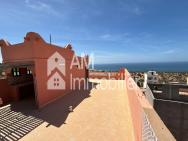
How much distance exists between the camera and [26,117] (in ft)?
31.9

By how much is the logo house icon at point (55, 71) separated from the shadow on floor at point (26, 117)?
1552mm

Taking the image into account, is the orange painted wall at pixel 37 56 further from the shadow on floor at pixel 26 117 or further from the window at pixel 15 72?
the window at pixel 15 72

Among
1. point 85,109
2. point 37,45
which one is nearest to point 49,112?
point 85,109

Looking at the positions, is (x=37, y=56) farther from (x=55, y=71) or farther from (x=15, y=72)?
(x=15, y=72)

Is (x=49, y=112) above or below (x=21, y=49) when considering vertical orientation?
below

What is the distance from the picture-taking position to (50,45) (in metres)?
12.9

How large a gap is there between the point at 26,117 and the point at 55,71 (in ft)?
15.3

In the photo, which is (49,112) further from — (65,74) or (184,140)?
(184,140)

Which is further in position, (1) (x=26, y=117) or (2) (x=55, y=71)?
(2) (x=55, y=71)

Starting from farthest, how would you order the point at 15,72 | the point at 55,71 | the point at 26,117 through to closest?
the point at 15,72
the point at 55,71
the point at 26,117

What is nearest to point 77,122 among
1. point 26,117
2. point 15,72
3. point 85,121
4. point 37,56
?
point 85,121

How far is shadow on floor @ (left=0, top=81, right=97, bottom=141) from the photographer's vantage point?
320 inches

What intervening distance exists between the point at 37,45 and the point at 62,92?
17.3 feet

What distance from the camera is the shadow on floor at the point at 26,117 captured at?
8.13 metres
